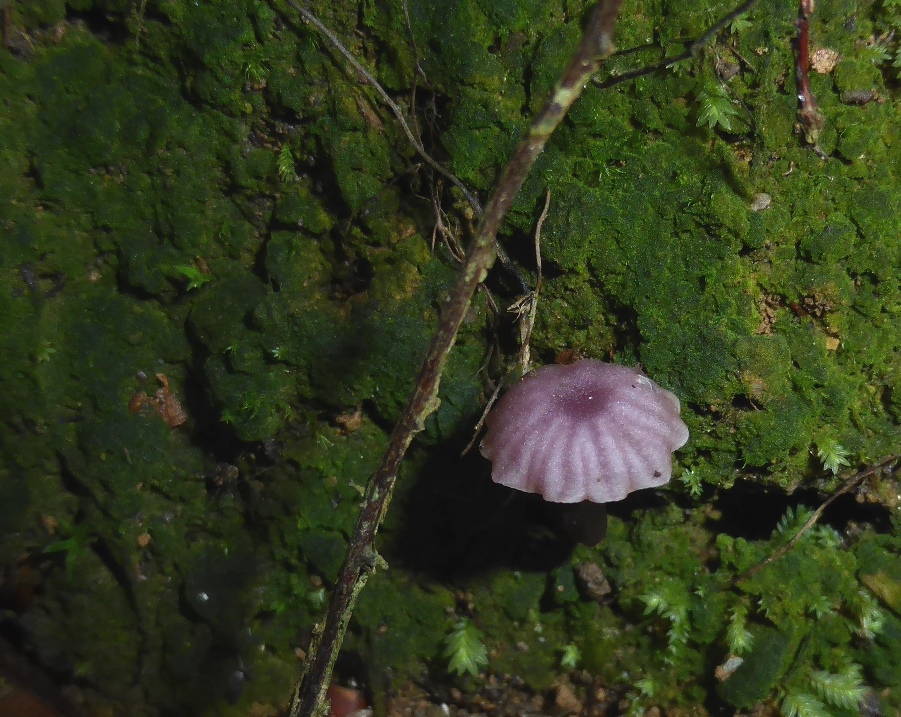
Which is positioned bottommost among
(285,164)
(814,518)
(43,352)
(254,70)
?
(43,352)

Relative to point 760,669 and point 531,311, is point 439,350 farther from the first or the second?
point 760,669

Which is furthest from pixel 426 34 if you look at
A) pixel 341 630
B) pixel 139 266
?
pixel 341 630

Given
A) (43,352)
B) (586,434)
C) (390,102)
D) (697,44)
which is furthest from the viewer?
(43,352)

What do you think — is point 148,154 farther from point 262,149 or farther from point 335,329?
point 335,329

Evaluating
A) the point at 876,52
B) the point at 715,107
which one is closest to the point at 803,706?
the point at 715,107

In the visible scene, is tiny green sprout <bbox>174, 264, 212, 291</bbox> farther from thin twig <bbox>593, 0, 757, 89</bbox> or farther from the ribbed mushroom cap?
thin twig <bbox>593, 0, 757, 89</bbox>

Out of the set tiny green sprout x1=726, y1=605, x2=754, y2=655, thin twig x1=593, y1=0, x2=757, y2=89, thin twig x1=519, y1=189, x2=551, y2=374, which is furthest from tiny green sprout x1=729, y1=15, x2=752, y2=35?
tiny green sprout x1=726, y1=605, x2=754, y2=655

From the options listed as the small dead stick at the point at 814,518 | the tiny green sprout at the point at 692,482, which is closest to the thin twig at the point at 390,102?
the tiny green sprout at the point at 692,482
